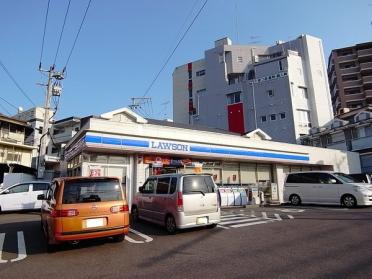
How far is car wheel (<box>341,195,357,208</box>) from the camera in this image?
1527 centimetres

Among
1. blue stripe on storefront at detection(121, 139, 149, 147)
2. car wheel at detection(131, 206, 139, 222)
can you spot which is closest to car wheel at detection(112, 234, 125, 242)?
car wheel at detection(131, 206, 139, 222)

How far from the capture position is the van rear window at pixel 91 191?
7.16 metres

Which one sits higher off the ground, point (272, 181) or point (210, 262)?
point (272, 181)

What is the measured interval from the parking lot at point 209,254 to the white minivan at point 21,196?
685 cm

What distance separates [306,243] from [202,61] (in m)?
55.5

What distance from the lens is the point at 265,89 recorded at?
156 feet

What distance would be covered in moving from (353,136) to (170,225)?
34.4 m

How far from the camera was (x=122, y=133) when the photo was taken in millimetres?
16109

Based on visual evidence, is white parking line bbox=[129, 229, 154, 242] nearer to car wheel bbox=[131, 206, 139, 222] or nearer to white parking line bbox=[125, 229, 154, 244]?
white parking line bbox=[125, 229, 154, 244]

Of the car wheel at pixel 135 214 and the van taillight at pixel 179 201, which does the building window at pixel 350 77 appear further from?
the van taillight at pixel 179 201

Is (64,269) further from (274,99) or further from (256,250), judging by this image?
(274,99)

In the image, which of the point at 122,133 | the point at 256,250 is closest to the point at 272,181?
the point at 122,133

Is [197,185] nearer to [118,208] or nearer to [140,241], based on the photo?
[140,241]

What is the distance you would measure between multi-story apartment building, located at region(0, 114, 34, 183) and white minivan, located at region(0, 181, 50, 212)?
1935 cm
